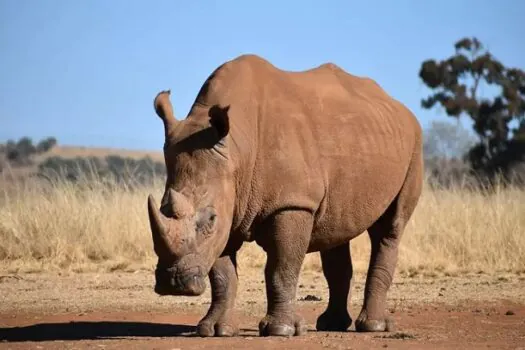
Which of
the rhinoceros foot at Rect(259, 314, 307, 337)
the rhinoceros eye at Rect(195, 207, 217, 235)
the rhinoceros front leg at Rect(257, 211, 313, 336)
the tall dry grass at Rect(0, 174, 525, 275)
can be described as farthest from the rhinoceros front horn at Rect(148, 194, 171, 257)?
the tall dry grass at Rect(0, 174, 525, 275)

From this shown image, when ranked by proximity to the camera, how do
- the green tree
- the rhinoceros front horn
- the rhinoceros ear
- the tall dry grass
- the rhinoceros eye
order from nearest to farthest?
the rhinoceros front horn, the rhinoceros eye, the rhinoceros ear, the tall dry grass, the green tree

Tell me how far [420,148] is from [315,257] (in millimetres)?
4122

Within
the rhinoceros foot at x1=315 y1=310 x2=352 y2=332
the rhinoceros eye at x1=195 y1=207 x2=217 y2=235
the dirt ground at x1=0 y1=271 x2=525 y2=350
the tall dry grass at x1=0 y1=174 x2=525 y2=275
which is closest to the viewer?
the rhinoceros eye at x1=195 y1=207 x2=217 y2=235

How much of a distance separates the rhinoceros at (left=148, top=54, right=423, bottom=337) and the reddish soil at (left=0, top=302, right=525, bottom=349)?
1.21 ft

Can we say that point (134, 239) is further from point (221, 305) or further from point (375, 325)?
point (221, 305)

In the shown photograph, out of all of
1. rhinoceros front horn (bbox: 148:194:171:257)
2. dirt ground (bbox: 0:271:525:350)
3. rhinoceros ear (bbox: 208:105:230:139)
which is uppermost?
rhinoceros ear (bbox: 208:105:230:139)

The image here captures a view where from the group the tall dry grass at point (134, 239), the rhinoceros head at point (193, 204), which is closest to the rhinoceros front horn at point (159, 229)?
→ the rhinoceros head at point (193, 204)

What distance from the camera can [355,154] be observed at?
8914 mm

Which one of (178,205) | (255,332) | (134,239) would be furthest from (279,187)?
(134,239)

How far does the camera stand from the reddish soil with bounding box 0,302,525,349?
7785mm

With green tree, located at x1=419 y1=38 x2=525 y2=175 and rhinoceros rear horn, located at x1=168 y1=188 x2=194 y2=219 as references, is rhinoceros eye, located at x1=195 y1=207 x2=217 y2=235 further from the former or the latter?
green tree, located at x1=419 y1=38 x2=525 y2=175

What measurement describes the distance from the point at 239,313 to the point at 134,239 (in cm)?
393

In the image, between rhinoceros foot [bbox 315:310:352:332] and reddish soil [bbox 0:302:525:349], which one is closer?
reddish soil [bbox 0:302:525:349]

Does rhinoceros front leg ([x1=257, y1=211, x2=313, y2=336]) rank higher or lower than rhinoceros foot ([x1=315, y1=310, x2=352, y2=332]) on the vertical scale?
higher
